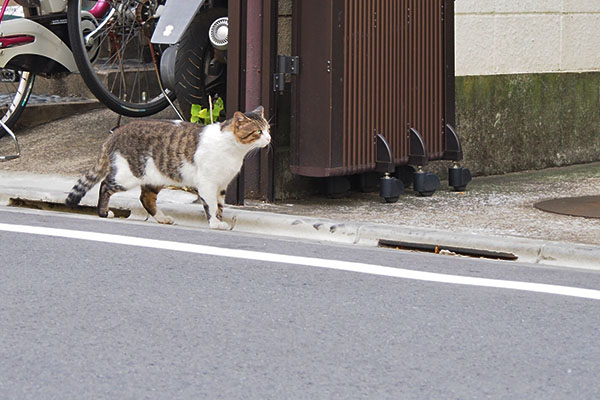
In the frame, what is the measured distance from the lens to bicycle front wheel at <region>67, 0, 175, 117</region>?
413 inches

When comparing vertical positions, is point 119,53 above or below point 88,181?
above

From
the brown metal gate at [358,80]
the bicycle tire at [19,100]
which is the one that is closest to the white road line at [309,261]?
the brown metal gate at [358,80]

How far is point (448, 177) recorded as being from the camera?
1045cm

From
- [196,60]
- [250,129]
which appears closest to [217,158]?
[250,129]

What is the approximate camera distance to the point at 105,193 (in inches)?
337

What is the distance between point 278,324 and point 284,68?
11.7ft

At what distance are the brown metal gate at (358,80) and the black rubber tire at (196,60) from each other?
45.6 inches

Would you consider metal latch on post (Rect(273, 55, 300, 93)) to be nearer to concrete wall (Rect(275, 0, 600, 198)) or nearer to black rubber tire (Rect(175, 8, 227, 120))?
black rubber tire (Rect(175, 8, 227, 120))

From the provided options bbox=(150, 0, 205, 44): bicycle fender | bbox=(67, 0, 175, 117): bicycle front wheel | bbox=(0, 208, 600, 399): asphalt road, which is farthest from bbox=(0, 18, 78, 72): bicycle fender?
bbox=(0, 208, 600, 399): asphalt road

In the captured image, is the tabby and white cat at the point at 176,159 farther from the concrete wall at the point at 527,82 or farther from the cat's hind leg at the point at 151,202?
the concrete wall at the point at 527,82

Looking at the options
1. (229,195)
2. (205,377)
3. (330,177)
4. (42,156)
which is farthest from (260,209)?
(205,377)

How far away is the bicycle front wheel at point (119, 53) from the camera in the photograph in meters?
10.5

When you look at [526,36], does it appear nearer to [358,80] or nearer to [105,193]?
[358,80]

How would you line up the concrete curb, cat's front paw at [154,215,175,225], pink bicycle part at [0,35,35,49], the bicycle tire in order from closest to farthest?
1. the concrete curb
2. cat's front paw at [154,215,175,225]
3. pink bicycle part at [0,35,35,49]
4. the bicycle tire
